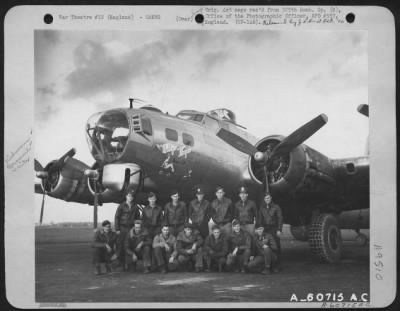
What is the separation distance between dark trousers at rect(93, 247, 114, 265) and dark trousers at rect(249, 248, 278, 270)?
149 cm

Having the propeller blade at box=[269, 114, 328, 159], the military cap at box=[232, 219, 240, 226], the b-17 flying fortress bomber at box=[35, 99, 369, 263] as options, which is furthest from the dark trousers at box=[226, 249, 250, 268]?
the propeller blade at box=[269, 114, 328, 159]

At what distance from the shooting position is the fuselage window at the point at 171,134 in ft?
17.6

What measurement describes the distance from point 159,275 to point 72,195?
135 cm

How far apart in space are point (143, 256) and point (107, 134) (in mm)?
1380

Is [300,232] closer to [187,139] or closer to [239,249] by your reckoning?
[239,249]

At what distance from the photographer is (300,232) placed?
18.3ft

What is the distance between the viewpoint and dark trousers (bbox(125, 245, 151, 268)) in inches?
200

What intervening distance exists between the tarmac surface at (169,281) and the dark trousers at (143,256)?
4.5 inches

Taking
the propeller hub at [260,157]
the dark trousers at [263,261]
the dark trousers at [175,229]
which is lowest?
the dark trousers at [263,261]

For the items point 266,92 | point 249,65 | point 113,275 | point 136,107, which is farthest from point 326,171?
point 113,275

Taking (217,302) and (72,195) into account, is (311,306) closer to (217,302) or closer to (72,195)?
(217,302)

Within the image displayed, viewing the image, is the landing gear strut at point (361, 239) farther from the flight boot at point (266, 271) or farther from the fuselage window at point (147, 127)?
the fuselage window at point (147, 127)

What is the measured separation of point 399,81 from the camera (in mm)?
4953

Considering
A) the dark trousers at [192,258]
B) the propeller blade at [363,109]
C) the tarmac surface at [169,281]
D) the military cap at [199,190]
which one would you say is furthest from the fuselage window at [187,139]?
the propeller blade at [363,109]
